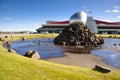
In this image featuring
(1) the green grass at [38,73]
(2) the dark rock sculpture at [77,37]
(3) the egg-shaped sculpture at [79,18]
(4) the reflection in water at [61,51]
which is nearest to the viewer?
(1) the green grass at [38,73]

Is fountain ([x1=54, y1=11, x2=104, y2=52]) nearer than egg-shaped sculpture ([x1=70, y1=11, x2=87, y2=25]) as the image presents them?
Yes

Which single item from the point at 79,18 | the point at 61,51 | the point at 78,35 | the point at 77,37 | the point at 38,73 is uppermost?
the point at 79,18

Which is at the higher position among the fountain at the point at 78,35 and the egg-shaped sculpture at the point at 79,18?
the egg-shaped sculpture at the point at 79,18

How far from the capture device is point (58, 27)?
495 ft

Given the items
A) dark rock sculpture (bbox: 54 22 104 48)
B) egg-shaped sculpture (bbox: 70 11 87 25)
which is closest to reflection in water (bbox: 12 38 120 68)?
dark rock sculpture (bbox: 54 22 104 48)

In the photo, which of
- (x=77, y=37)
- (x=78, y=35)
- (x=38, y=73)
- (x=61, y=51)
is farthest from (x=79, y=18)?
(x=38, y=73)

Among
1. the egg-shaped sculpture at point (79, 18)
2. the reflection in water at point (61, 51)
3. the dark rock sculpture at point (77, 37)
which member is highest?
the egg-shaped sculpture at point (79, 18)

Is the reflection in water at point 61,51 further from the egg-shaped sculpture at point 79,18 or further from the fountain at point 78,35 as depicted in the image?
the egg-shaped sculpture at point 79,18

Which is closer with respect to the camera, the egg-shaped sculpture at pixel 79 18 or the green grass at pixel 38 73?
the green grass at pixel 38 73

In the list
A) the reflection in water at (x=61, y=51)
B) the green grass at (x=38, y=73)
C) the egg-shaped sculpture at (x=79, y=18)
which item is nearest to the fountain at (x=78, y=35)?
the egg-shaped sculpture at (x=79, y=18)

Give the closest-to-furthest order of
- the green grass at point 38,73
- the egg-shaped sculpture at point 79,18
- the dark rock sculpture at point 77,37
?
the green grass at point 38,73
the dark rock sculpture at point 77,37
the egg-shaped sculpture at point 79,18

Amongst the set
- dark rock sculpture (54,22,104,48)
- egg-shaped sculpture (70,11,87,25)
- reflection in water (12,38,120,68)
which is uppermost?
egg-shaped sculpture (70,11,87,25)

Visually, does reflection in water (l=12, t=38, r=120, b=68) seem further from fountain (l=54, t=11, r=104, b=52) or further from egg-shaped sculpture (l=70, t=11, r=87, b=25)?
egg-shaped sculpture (l=70, t=11, r=87, b=25)

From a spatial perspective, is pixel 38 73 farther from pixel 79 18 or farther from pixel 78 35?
pixel 79 18
